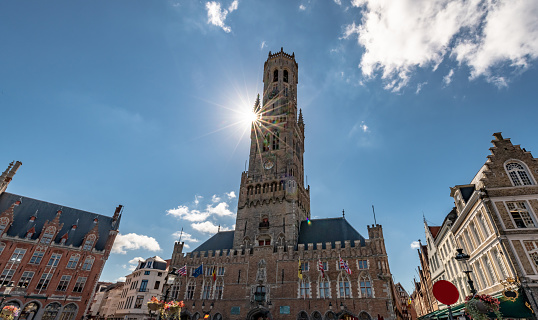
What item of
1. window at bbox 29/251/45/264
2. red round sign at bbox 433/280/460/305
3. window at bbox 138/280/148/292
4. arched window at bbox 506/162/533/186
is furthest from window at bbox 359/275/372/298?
window at bbox 29/251/45/264

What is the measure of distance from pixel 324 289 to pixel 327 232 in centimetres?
898

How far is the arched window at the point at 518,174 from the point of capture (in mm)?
20547

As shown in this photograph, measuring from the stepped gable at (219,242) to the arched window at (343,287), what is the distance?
18.7 meters

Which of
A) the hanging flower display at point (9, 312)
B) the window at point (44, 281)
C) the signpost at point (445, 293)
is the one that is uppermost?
the window at point (44, 281)

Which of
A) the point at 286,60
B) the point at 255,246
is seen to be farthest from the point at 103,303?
the point at 286,60

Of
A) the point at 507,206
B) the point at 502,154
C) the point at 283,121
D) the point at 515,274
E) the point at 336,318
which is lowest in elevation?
the point at 336,318

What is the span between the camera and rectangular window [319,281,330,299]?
32.7 meters

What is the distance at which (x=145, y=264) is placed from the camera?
56.5 meters

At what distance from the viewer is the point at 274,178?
44906mm

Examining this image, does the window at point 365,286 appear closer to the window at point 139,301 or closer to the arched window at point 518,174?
the arched window at point 518,174

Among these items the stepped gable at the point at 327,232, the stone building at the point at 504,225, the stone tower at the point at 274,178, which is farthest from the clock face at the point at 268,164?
Answer: the stone building at the point at 504,225

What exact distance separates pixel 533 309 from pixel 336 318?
19.2 m

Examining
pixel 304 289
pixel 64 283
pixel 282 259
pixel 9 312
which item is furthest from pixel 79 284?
pixel 304 289

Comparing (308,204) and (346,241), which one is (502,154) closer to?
(346,241)
